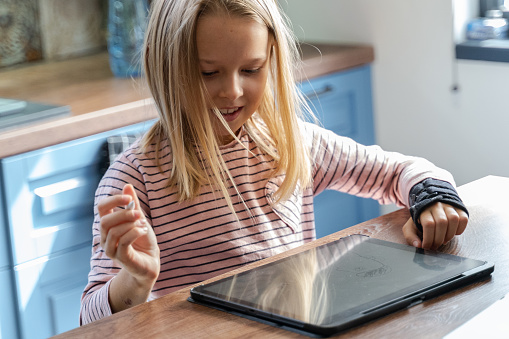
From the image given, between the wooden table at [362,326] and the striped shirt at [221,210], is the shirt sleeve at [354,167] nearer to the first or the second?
the striped shirt at [221,210]

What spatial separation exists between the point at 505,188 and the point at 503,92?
928mm

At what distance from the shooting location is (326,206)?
243cm

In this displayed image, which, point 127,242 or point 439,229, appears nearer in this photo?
point 127,242

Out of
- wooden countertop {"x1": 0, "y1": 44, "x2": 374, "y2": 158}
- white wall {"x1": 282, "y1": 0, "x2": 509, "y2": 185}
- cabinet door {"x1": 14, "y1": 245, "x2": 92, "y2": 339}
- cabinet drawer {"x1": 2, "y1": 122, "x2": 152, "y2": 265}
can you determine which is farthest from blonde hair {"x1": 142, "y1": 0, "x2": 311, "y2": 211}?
white wall {"x1": 282, "y1": 0, "x2": 509, "y2": 185}

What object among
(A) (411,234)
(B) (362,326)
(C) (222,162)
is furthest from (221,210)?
(B) (362,326)

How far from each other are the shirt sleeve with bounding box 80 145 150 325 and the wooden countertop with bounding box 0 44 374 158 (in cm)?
25

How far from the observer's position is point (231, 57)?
1.23m

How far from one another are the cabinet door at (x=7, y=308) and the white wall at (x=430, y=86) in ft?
4.23

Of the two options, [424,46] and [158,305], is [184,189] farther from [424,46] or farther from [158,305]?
[424,46]

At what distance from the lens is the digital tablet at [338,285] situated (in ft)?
2.79

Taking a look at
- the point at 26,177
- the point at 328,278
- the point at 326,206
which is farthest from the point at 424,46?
the point at 328,278

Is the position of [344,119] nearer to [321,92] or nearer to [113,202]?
[321,92]

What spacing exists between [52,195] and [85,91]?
39 centimetres

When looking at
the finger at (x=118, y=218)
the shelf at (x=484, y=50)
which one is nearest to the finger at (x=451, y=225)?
the finger at (x=118, y=218)
